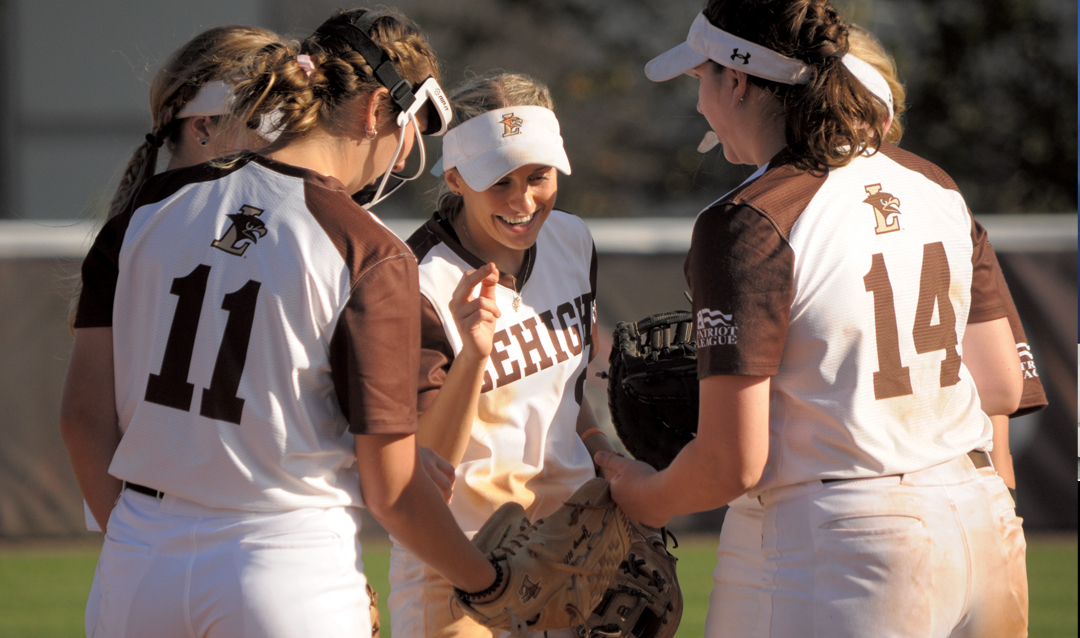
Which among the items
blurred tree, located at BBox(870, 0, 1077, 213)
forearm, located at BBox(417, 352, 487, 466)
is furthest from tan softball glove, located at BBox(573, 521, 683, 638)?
blurred tree, located at BBox(870, 0, 1077, 213)

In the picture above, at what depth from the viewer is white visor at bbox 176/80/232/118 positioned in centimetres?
256

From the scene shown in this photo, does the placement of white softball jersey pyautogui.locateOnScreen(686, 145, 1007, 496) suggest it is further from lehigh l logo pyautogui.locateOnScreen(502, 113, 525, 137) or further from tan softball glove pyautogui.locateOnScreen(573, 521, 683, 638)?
lehigh l logo pyautogui.locateOnScreen(502, 113, 525, 137)

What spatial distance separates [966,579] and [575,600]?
0.89 meters

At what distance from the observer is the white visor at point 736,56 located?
220 centimetres

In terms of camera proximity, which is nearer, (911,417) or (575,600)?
(911,417)

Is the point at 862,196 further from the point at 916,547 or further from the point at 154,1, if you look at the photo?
the point at 154,1

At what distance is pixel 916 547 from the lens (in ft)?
6.80

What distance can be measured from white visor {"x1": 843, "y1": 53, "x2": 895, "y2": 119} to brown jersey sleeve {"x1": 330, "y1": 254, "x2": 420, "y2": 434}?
1.08 meters

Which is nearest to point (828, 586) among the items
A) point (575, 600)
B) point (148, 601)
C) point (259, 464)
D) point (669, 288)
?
point (575, 600)

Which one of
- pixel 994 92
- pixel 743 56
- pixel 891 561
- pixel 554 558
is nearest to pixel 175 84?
pixel 743 56

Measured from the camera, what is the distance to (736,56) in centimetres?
224

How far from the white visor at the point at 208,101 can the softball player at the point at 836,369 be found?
3.97 ft

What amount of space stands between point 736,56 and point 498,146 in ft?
2.55

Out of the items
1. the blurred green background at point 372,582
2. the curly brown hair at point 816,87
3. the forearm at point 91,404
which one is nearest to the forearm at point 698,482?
the curly brown hair at point 816,87
